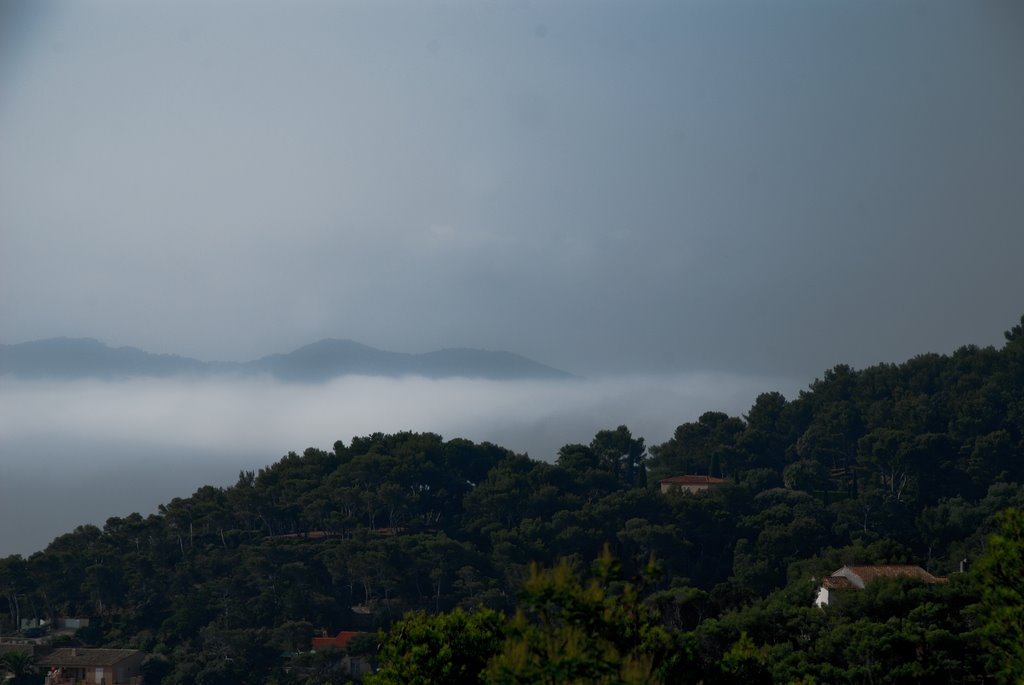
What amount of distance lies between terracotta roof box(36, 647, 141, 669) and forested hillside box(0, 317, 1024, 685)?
2.06 m

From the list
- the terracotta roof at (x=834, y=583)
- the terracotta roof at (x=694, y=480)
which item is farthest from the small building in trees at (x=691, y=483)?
the terracotta roof at (x=834, y=583)

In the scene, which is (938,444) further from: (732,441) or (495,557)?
(495,557)

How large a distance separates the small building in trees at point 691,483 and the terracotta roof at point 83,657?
35114 mm

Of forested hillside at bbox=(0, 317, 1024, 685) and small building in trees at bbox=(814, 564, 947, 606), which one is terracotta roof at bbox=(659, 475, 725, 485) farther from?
small building in trees at bbox=(814, 564, 947, 606)

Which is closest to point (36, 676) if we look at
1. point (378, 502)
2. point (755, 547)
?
point (378, 502)

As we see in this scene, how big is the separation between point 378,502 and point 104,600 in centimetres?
1661

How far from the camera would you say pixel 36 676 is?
6550cm

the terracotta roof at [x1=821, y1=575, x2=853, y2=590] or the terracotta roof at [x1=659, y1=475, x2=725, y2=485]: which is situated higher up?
the terracotta roof at [x1=659, y1=475, x2=725, y2=485]

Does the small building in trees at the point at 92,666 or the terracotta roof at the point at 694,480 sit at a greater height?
the terracotta roof at the point at 694,480

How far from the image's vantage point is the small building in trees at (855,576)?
56.2 metres

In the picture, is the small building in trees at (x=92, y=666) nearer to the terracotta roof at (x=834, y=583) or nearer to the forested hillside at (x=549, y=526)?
the forested hillside at (x=549, y=526)

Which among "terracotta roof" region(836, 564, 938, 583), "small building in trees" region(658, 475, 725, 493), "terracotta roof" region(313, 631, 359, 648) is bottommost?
"terracotta roof" region(313, 631, 359, 648)

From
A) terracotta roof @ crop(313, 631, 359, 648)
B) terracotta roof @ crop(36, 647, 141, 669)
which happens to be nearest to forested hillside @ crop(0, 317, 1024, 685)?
terracotta roof @ crop(313, 631, 359, 648)

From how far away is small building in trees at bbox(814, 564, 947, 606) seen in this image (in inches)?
2215
